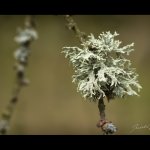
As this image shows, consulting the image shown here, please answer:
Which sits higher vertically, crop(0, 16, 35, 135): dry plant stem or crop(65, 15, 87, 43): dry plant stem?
crop(65, 15, 87, 43): dry plant stem

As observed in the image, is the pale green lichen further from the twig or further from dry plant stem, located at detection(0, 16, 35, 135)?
dry plant stem, located at detection(0, 16, 35, 135)

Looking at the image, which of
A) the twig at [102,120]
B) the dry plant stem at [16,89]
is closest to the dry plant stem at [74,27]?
the twig at [102,120]

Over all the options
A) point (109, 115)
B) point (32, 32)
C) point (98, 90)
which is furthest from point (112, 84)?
point (109, 115)

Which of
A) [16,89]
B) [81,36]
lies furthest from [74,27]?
[16,89]

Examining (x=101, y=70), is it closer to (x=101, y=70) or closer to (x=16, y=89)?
(x=101, y=70)

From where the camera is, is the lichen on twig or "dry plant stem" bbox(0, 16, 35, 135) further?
the lichen on twig

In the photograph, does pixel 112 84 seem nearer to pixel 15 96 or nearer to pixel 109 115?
pixel 15 96

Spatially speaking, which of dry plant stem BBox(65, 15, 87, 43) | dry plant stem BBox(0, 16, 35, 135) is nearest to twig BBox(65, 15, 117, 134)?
dry plant stem BBox(65, 15, 87, 43)

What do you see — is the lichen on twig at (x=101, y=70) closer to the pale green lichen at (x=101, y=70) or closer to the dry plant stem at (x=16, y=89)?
the pale green lichen at (x=101, y=70)
